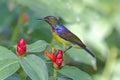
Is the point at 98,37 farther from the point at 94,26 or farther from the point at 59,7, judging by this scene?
the point at 59,7

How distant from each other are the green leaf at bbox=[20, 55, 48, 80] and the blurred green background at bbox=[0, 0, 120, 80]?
1291mm

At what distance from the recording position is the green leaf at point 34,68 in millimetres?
1467

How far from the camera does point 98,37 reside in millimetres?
3604

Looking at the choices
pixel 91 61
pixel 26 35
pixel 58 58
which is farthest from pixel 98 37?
pixel 58 58

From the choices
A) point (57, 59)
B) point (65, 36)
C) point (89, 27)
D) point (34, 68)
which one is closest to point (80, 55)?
point (65, 36)

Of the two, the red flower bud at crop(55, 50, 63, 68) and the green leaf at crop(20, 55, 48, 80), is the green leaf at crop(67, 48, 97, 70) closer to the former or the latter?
the red flower bud at crop(55, 50, 63, 68)

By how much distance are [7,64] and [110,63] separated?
220 cm

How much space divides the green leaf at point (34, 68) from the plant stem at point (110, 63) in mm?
2046

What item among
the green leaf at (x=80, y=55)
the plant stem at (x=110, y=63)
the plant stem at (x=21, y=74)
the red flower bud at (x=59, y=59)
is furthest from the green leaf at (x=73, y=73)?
the plant stem at (x=110, y=63)

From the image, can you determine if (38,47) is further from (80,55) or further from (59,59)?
(80,55)

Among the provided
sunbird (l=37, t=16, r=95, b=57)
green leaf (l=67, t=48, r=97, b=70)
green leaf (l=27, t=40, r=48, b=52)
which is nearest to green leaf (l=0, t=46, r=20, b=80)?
green leaf (l=27, t=40, r=48, b=52)

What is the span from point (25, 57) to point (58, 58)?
124mm

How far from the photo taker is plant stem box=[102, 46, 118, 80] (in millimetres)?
3547

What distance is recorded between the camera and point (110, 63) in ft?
11.9
